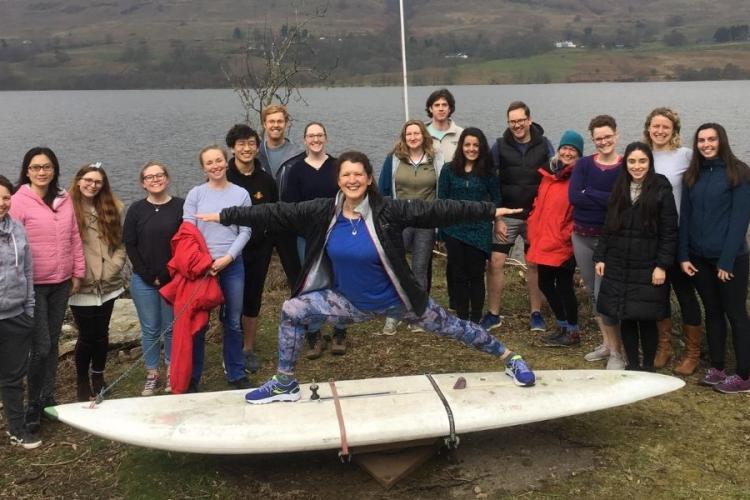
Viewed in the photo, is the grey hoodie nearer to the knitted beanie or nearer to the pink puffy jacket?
the pink puffy jacket

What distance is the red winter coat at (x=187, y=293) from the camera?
15.8ft

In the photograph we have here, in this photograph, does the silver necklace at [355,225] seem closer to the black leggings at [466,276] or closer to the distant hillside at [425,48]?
the black leggings at [466,276]

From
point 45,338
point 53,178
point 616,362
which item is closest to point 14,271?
point 45,338

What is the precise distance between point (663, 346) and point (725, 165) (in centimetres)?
181

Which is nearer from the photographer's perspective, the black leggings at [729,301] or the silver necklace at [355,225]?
the silver necklace at [355,225]

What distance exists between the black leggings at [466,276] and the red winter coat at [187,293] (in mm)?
2360

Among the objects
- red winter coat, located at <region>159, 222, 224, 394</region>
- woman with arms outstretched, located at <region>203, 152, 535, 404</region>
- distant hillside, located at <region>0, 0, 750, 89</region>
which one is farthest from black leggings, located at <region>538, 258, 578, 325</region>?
distant hillside, located at <region>0, 0, 750, 89</region>

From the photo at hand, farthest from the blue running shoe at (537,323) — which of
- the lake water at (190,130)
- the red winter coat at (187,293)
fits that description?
the lake water at (190,130)

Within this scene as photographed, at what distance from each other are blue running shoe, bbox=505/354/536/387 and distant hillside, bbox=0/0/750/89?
38985 millimetres

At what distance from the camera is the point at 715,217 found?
190 inches

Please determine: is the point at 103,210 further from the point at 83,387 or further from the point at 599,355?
the point at 599,355

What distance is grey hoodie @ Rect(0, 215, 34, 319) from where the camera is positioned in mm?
4195

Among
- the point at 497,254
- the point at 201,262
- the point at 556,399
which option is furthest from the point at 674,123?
the point at 201,262

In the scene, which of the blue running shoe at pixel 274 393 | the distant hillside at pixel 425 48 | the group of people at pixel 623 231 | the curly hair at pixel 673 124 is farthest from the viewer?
the distant hillside at pixel 425 48
